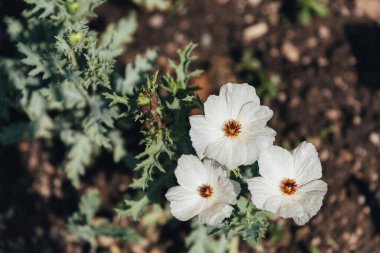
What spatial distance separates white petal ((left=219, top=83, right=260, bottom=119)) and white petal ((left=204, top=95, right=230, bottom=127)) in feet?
0.08

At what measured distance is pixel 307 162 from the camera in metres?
2.01

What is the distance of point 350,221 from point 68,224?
6.41ft

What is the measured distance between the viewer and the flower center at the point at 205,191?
2.04m

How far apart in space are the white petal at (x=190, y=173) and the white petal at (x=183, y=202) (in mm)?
29

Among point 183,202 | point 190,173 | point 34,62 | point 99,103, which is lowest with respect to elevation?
point 183,202

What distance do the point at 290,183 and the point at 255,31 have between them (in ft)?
6.31

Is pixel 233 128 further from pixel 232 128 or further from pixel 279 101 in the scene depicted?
pixel 279 101

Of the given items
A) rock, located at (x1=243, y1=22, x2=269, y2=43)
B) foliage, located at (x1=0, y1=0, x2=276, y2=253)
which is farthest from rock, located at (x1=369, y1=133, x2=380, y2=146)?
rock, located at (x1=243, y1=22, x2=269, y2=43)

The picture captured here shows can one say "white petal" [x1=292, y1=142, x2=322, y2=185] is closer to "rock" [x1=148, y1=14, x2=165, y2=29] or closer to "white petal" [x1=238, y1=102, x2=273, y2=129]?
"white petal" [x1=238, y1=102, x2=273, y2=129]

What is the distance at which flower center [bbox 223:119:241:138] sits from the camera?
6.59 ft

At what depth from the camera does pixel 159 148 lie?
7.18 feet

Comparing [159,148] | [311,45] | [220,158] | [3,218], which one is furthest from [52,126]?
[311,45]

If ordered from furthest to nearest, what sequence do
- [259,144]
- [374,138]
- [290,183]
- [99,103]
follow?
[374,138] < [99,103] < [290,183] < [259,144]

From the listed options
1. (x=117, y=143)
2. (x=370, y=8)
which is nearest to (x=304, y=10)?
(x=370, y=8)
